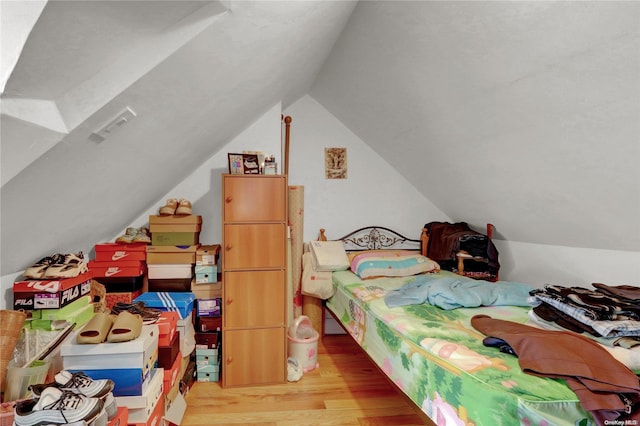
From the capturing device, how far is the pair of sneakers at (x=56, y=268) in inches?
71.0

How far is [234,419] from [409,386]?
1189 mm

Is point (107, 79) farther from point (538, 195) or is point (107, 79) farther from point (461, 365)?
point (538, 195)

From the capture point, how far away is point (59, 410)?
1.17m

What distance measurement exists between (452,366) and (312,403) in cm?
130

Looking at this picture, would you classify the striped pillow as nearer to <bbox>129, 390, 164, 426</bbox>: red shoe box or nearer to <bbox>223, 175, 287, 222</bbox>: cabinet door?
<bbox>223, 175, 287, 222</bbox>: cabinet door

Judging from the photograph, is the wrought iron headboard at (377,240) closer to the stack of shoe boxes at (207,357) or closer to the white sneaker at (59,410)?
the stack of shoe boxes at (207,357)

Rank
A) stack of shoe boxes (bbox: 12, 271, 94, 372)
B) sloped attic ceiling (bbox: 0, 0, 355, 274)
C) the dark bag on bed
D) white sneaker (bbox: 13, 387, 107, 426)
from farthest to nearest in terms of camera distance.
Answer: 1. the dark bag on bed
2. stack of shoe boxes (bbox: 12, 271, 94, 372)
3. white sneaker (bbox: 13, 387, 107, 426)
4. sloped attic ceiling (bbox: 0, 0, 355, 274)

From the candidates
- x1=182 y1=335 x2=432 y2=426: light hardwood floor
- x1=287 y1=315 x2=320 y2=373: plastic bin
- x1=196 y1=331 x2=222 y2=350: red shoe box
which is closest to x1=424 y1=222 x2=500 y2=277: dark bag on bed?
x1=182 y1=335 x2=432 y2=426: light hardwood floor

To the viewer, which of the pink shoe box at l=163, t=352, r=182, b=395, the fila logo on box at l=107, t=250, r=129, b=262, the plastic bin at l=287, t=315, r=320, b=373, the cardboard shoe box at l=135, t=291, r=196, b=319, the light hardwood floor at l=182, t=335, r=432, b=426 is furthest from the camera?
the plastic bin at l=287, t=315, r=320, b=373

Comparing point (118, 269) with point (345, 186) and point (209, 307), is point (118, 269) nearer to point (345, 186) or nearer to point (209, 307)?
point (209, 307)

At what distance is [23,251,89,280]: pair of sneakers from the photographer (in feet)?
5.92

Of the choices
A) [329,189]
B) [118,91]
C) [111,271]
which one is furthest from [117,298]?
[329,189]

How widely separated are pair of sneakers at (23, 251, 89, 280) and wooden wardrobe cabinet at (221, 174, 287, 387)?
0.93m

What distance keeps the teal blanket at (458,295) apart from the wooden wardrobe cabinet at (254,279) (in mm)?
913
